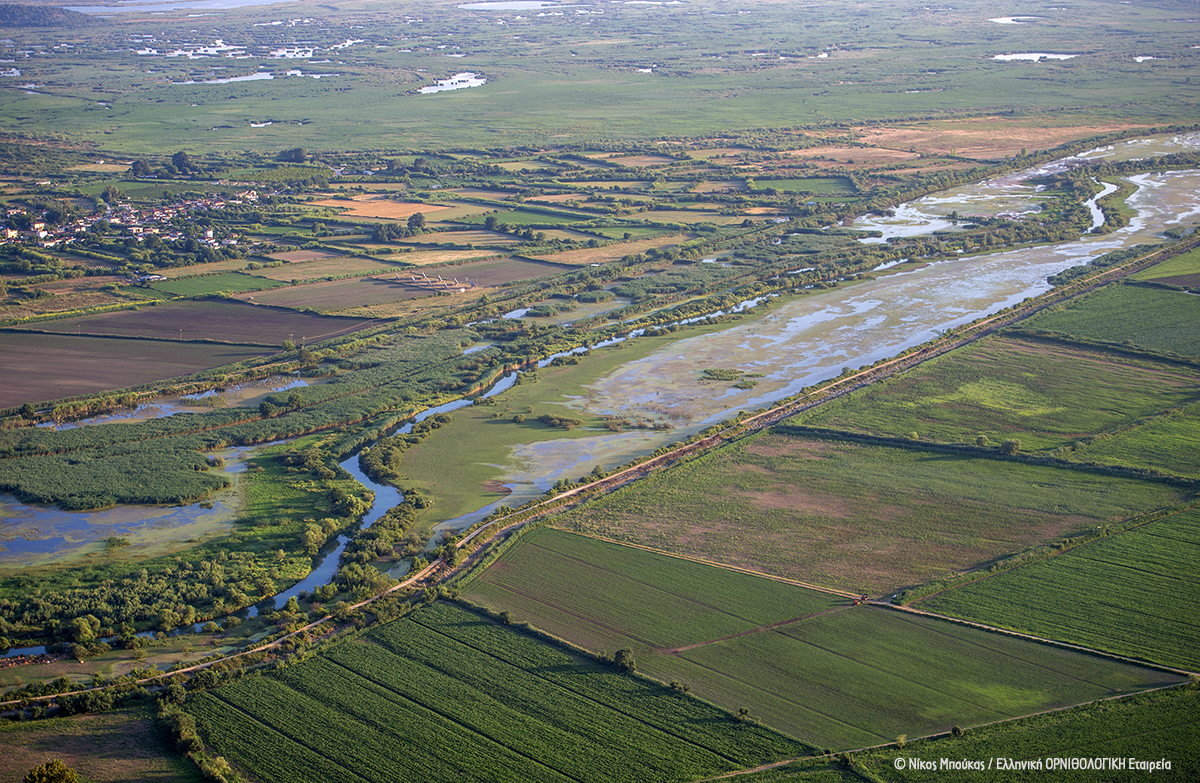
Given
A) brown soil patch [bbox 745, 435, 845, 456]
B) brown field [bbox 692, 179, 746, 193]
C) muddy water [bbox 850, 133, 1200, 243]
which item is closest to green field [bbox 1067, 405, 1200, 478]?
brown soil patch [bbox 745, 435, 845, 456]

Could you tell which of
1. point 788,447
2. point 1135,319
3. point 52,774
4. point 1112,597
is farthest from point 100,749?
point 1135,319

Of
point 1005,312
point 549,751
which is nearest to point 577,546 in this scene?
point 549,751

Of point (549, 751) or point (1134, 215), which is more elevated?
point (1134, 215)

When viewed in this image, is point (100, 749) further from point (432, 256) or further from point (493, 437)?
point (432, 256)

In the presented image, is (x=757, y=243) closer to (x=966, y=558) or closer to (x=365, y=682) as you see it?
(x=966, y=558)

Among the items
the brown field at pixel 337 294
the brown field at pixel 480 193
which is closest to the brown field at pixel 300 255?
the brown field at pixel 337 294

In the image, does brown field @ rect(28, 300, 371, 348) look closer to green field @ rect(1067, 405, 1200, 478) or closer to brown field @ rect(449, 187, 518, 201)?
brown field @ rect(449, 187, 518, 201)
